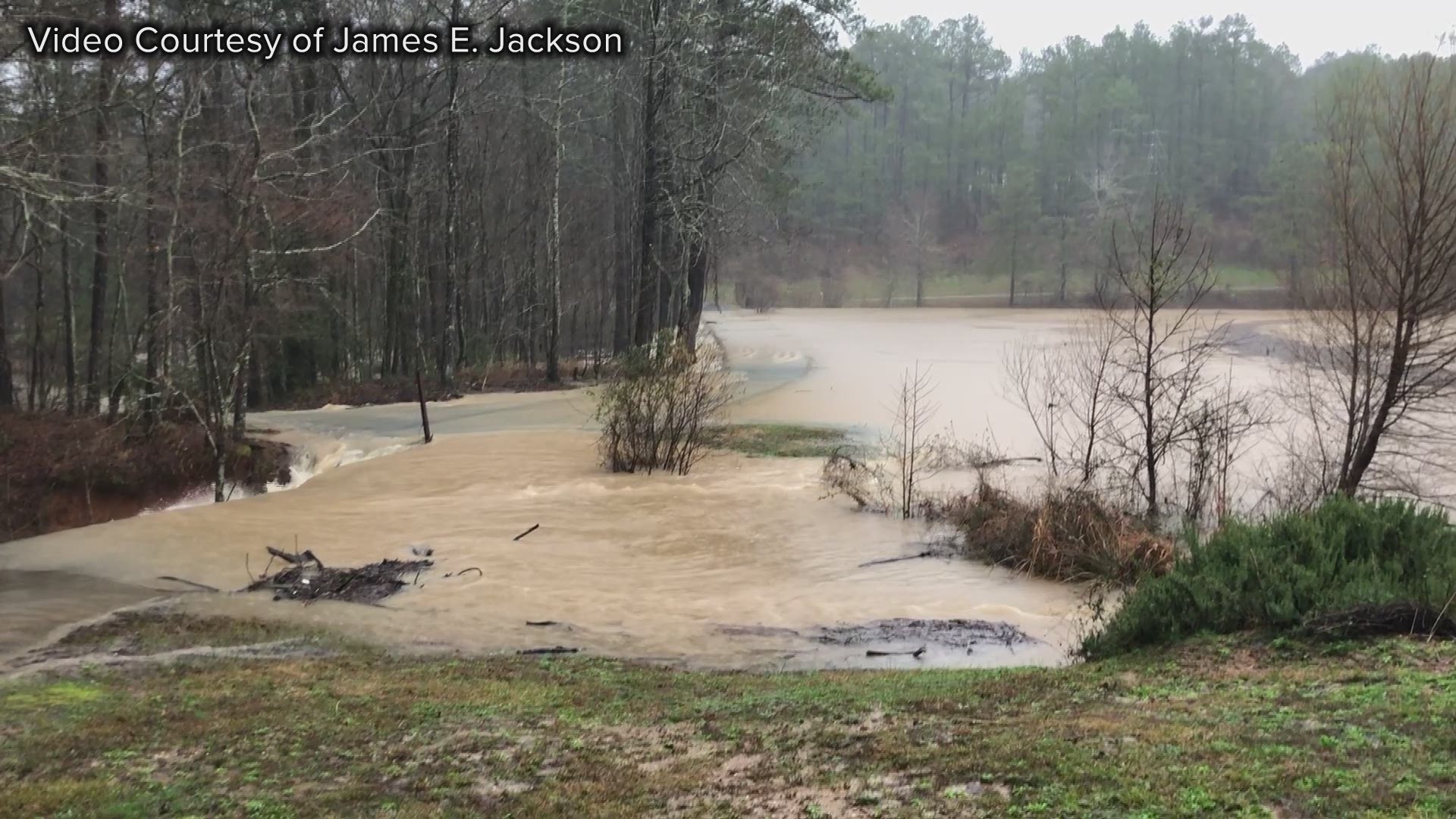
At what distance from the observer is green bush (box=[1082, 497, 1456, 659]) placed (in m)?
5.82

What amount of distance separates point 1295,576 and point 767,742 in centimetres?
358

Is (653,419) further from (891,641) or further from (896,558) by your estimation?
(891,641)

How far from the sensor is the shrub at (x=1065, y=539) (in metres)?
10.1

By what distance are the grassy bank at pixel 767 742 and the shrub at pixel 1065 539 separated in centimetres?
416

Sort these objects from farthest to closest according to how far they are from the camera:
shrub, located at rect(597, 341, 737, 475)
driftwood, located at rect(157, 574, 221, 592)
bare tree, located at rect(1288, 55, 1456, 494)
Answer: shrub, located at rect(597, 341, 737, 475)
bare tree, located at rect(1288, 55, 1456, 494)
driftwood, located at rect(157, 574, 221, 592)

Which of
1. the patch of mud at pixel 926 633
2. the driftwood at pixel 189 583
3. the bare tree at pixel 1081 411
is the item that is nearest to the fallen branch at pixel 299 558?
the driftwood at pixel 189 583

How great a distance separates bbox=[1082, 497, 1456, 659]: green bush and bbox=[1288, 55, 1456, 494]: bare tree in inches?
252

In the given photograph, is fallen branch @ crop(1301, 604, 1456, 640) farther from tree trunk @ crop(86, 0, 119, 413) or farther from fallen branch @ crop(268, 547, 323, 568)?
tree trunk @ crop(86, 0, 119, 413)

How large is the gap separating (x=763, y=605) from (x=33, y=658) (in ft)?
18.6

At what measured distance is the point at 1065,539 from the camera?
10.9m

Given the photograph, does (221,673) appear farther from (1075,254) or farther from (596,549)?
(1075,254)

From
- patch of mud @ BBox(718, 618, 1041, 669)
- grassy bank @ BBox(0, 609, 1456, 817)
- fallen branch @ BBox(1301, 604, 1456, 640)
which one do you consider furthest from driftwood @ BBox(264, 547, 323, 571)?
fallen branch @ BBox(1301, 604, 1456, 640)

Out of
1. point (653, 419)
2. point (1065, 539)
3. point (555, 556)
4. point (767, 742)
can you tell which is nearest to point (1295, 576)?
point (767, 742)

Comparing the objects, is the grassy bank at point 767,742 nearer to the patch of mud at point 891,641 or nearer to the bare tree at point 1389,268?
the patch of mud at point 891,641
